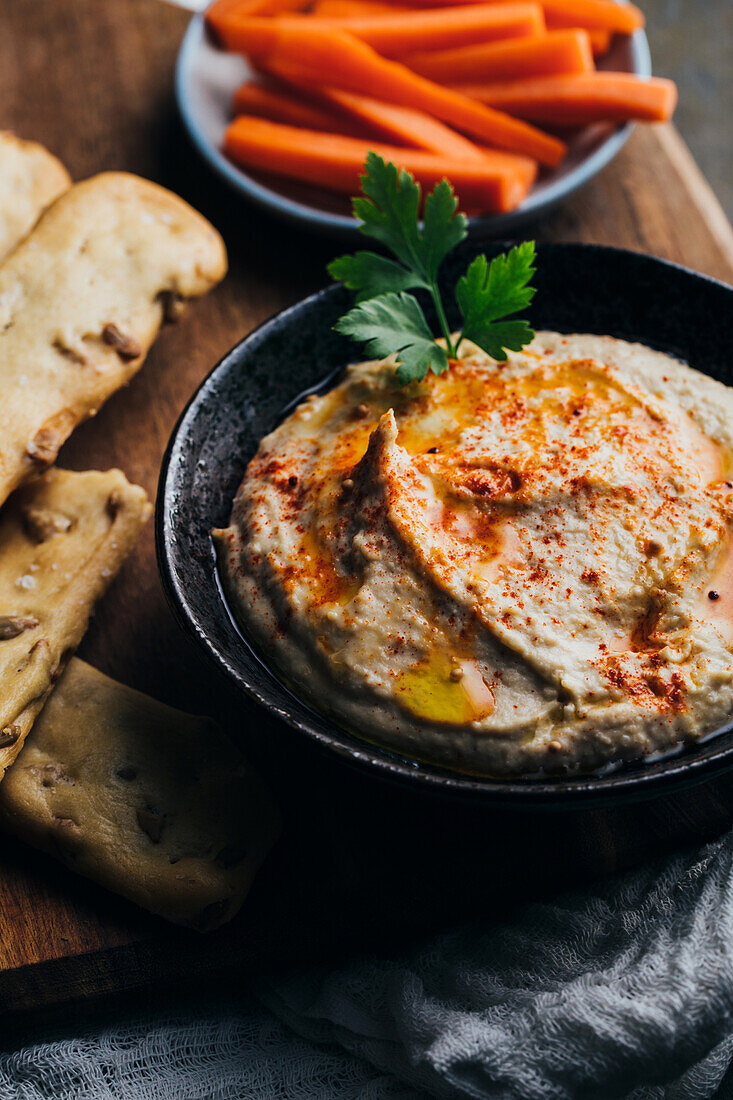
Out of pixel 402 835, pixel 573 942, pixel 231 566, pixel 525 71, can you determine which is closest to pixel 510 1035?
pixel 573 942

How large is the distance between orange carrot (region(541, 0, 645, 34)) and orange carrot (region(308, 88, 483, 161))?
2.41 feet

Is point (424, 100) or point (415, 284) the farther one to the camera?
point (424, 100)

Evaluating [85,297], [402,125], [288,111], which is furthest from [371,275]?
[288,111]

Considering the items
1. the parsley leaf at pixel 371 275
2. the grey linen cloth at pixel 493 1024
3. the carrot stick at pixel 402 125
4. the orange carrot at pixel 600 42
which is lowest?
the grey linen cloth at pixel 493 1024

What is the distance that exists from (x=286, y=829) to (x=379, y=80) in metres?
2.95

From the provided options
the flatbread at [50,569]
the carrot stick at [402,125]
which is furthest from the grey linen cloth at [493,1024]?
the carrot stick at [402,125]

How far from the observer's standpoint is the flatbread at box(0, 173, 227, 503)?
3.21 metres

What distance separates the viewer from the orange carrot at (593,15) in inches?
170

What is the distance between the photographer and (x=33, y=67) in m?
4.68

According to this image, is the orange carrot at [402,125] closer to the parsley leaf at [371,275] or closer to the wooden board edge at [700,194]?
the wooden board edge at [700,194]

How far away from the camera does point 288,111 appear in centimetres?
427

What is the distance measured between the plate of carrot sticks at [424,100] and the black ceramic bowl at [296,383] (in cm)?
70

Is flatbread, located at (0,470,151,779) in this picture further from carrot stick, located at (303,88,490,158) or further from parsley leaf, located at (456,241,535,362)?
carrot stick, located at (303,88,490,158)

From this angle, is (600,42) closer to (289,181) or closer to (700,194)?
(700,194)
